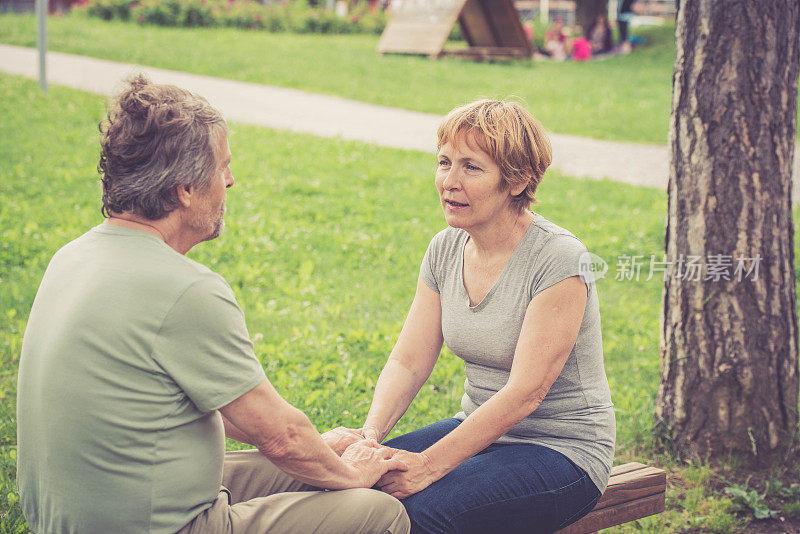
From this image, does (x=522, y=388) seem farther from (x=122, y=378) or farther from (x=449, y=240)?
(x=122, y=378)

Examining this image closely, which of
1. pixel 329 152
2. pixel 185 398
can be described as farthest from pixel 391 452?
pixel 329 152

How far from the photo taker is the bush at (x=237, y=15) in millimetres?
21828

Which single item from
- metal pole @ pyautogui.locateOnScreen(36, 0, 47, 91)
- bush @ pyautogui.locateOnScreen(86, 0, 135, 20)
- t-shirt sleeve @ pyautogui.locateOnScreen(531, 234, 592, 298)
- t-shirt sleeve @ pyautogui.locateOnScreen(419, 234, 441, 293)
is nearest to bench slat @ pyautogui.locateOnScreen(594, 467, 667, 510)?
t-shirt sleeve @ pyautogui.locateOnScreen(531, 234, 592, 298)

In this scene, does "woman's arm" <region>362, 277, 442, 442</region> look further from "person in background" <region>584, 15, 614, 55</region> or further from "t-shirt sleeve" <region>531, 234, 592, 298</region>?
"person in background" <region>584, 15, 614, 55</region>

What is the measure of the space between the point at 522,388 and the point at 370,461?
1.64ft

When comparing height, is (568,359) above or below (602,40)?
below

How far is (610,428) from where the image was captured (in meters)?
2.63

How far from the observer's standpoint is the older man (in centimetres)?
187

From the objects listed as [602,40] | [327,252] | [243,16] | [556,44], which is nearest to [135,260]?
[327,252]

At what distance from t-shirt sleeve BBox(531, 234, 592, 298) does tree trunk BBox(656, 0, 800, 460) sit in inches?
52.4

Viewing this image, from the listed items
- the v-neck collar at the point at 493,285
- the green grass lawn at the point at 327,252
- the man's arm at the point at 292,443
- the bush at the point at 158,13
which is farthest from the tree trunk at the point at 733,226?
the bush at the point at 158,13

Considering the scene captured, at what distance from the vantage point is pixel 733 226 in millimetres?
3631

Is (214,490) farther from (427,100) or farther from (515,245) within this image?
(427,100)

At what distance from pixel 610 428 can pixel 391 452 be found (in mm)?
701
